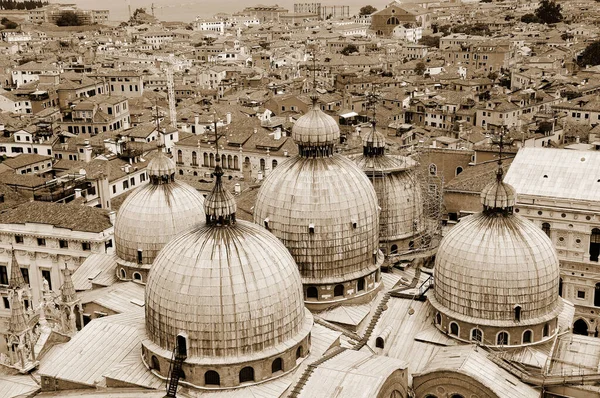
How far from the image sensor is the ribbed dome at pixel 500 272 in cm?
2725

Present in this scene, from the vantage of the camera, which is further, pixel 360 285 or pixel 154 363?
pixel 360 285

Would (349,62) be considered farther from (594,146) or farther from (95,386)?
(95,386)

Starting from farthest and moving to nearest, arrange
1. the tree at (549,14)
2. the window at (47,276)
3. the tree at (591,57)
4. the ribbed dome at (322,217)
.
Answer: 1. the tree at (549,14)
2. the tree at (591,57)
3. the window at (47,276)
4. the ribbed dome at (322,217)

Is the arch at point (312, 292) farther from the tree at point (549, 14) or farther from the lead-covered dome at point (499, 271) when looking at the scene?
the tree at point (549, 14)

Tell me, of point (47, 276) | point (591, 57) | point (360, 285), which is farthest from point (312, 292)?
point (591, 57)

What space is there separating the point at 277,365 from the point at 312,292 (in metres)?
5.94

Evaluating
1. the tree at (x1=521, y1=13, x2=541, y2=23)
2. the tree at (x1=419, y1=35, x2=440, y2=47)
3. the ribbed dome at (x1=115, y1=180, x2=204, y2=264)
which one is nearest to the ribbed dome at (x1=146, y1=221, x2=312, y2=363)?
the ribbed dome at (x1=115, y1=180, x2=204, y2=264)

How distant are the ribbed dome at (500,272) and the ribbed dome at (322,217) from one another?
3.78 meters

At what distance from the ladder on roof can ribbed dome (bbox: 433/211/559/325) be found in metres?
10.7

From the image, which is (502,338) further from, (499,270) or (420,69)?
(420,69)

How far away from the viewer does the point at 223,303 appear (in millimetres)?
23188

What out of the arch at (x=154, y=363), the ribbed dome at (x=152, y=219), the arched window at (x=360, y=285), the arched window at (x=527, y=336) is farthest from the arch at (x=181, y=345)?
the arched window at (x=527, y=336)

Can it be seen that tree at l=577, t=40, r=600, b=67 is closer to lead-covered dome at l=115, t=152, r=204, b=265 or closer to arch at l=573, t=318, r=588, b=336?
arch at l=573, t=318, r=588, b=336

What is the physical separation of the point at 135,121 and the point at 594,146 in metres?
51.5
